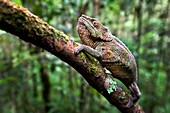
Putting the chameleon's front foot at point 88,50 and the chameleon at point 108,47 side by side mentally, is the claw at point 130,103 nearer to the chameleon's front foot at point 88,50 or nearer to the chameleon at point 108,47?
the chameleon at point 108,47

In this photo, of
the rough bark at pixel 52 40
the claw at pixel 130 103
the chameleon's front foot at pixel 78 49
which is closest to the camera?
the rough bark at pixel 52 40

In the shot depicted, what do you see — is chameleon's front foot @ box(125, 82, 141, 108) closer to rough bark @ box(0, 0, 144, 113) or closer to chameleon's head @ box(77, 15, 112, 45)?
rough bark @ box(0, 0, 144, 113)

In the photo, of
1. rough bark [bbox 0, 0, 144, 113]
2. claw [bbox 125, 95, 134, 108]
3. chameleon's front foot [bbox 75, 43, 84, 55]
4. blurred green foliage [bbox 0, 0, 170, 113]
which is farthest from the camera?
blurred green foliage [bbox 0, 0, 170, 113]

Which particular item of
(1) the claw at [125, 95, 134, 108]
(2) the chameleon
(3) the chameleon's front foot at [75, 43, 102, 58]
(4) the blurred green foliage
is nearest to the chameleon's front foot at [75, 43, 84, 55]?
(3) the chameleon's front foot at [75, 43, 102, 58]

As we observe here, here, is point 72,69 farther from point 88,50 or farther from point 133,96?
point 88,50

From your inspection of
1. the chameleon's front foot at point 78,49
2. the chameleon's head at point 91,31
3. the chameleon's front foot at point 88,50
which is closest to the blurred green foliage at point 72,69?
the chameleon's head at point 91,31

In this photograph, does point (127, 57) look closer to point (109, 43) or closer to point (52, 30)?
point (109, 43)
